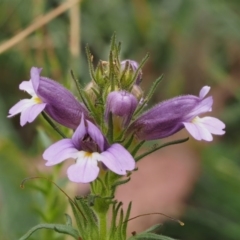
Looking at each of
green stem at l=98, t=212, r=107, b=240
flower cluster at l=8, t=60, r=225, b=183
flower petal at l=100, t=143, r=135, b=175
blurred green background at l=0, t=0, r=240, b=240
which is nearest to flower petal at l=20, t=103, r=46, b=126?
flower cluster at l=8, t=60, r=225, b=183

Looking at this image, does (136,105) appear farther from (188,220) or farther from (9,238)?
(188,220)

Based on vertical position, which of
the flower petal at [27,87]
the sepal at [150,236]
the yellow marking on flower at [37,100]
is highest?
the flower petal at [27,87]

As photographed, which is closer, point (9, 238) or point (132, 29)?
point (9, 238)

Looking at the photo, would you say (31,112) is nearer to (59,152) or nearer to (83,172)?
(59,152)

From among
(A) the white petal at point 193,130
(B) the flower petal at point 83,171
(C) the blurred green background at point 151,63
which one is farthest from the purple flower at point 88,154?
(C) the blurred green background at point 151,63

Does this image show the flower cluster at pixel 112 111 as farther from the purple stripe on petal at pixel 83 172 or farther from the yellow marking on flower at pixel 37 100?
the purple stripe on petal at pixel 83 172

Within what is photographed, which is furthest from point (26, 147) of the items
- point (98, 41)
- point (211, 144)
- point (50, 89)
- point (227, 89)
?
point (50, 89)

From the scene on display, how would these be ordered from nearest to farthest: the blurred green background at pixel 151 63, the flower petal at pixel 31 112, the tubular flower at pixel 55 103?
1. the flower petal at pixel 31 112
2. the tubular flower at pixel 55 103
3. the blurred green background at pixel 151 63
